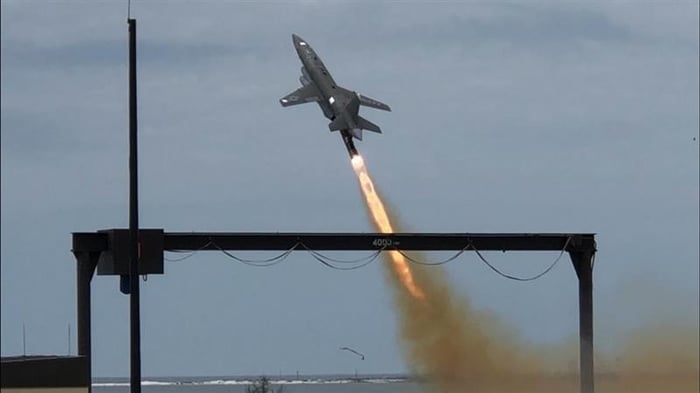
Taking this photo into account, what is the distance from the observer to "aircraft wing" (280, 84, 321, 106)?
153 feet

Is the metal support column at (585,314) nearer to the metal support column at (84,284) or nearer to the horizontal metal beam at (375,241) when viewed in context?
the horizontal metal beam at (375,241)

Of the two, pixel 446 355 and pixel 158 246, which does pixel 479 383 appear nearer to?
pixel 446 355

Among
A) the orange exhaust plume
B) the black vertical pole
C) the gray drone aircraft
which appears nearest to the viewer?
the black vertical pole

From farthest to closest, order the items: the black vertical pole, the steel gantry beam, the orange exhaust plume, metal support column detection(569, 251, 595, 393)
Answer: the orange exhaust plume < metal support column detection(569, 251, 595, 393) < the steel gantry beam < the black vertical pole

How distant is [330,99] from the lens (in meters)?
45.3

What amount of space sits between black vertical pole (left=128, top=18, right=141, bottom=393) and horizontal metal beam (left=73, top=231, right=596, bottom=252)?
5549mm

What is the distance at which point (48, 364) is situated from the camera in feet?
70.3

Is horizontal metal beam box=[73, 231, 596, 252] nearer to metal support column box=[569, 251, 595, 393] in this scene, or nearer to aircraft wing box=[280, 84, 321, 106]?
metal support column box=[569, 251, 595, 393]

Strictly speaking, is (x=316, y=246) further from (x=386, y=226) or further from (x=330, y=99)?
(x=330, y=99)

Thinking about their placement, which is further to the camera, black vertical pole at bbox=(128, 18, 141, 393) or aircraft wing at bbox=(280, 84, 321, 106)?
aircraft wing at bbox=(280, 84, 321, 106)

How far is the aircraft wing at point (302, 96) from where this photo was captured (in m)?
46.8

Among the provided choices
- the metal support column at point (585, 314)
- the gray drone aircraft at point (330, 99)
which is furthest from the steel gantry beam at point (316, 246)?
the gray drone aircraft at point (330, 99)

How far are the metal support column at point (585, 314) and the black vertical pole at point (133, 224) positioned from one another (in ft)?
42.0

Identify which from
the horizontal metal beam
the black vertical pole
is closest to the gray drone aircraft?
the horizontal metal beam
